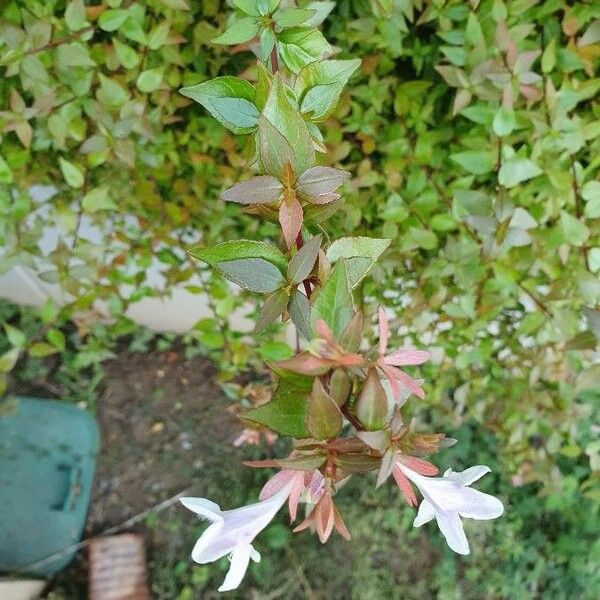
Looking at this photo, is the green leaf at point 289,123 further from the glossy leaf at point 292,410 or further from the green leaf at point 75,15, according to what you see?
the green leaf at point 75,15

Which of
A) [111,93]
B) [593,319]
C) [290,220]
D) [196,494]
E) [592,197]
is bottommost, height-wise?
[196,494]

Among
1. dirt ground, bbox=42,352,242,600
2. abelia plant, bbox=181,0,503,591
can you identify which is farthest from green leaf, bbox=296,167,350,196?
dirt ground, bbox=42,352,242,600

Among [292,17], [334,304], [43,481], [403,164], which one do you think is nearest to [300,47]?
[292,17]

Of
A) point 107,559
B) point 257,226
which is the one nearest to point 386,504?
point 107,559

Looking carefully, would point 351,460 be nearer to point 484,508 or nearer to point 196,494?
point 484,508

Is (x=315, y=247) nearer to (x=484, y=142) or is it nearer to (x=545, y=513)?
(x=484, y=142)

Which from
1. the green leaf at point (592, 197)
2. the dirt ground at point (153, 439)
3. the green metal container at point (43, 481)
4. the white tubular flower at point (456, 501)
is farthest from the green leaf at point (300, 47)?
the green metal container at point (43, 481)
